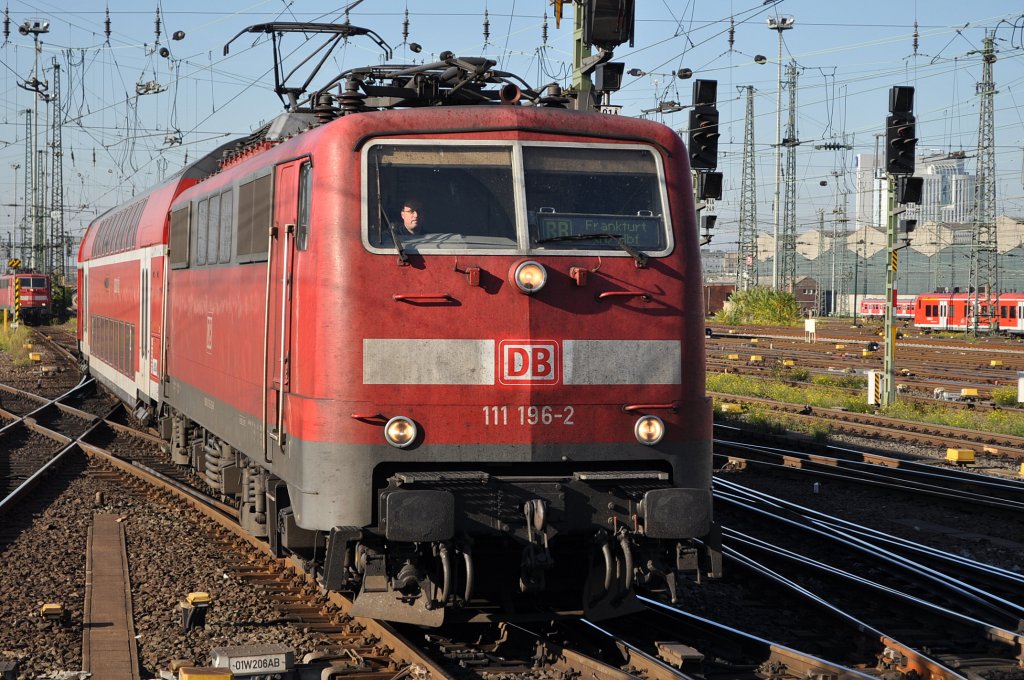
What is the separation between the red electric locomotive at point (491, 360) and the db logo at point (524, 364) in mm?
13

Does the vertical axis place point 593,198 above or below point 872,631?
above

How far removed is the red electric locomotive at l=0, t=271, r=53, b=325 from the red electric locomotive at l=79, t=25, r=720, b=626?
55.3m

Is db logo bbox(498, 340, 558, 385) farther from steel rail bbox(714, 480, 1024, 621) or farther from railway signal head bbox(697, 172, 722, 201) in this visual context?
railway signal head bbox(697, 172, 722, 201)

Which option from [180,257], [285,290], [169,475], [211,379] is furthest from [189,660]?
[169,475]

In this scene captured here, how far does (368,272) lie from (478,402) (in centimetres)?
99

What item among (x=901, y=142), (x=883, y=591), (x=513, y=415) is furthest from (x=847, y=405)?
(x=513, y=415)

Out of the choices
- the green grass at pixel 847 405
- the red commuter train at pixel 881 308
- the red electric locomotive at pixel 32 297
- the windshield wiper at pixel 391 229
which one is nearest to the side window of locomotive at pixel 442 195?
the windshield wiper at pixel 391 229

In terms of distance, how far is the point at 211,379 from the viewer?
35.3 feet

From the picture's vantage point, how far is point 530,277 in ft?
23.3

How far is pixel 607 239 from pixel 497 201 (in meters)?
0.70

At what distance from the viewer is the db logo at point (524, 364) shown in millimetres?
7121

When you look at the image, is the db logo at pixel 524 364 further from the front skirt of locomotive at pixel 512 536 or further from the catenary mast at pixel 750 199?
the catenary mast at pixel 750 199

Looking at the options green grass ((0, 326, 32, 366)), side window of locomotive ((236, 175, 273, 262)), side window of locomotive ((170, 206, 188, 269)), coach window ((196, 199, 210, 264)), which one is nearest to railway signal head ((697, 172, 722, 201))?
side window of locomotive ((170, 206, 188, 269))

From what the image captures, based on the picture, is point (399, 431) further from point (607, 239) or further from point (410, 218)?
point (607, 239)
